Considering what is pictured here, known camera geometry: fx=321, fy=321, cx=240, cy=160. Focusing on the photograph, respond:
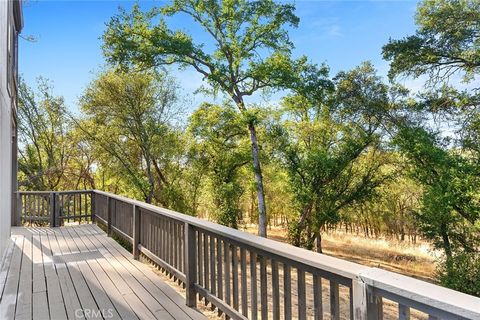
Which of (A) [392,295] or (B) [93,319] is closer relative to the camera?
(A) [392,295]

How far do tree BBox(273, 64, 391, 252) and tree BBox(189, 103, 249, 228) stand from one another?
7.56 ft

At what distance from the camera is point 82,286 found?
3502 mm

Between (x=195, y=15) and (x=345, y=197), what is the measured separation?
1088 centimetres

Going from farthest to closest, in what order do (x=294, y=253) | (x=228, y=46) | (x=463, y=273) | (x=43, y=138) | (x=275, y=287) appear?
(x=43, y=138) < (x=228, y=46) < (x=463, y=273) < (x=275, y=287) < (x=294, y=253)

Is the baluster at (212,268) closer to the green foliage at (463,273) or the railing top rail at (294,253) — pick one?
the railing top rail at (294,253)

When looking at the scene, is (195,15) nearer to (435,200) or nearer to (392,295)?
(435,200)

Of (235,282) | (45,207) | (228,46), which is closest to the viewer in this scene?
(235,282)

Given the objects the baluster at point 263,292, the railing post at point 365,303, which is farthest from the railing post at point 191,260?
the railing post at point 365,303

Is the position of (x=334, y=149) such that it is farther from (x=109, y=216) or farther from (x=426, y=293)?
(x=426, y=293)

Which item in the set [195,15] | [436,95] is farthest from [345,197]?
[195,15]

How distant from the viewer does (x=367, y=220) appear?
28562 millimetres

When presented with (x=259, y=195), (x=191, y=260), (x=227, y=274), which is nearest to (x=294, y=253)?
(x=227, y=274)

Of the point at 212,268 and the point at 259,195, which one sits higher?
the point at 212,268

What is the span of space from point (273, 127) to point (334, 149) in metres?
3.07
